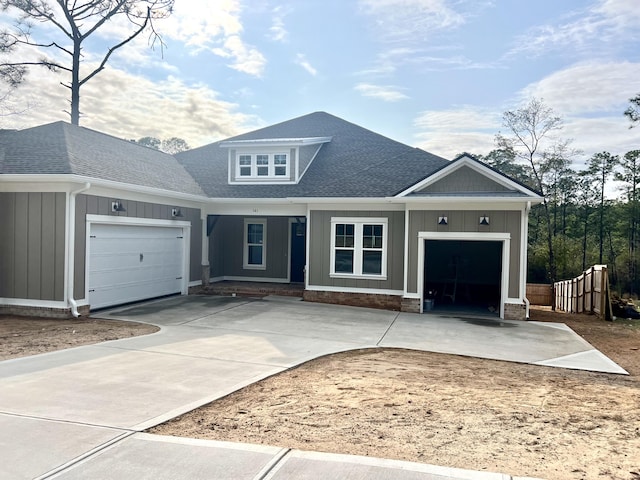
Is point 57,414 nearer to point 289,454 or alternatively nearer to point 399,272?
point 289,454

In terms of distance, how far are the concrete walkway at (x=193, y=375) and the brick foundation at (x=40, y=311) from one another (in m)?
0.82

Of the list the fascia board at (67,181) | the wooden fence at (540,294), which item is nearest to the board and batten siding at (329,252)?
the fascia board at (67,181)

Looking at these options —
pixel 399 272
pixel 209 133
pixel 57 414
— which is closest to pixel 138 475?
pixel 57 414

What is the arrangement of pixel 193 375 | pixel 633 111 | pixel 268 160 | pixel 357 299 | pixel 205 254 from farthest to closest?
pixel 633 111 → pixel 268 160 → pixel 205 254 → pixel 357 299 → pixel 193 375

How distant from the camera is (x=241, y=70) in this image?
1927cm

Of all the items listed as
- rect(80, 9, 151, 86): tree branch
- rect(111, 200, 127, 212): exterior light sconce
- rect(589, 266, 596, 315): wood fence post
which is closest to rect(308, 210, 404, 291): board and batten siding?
rect(111, 200, 127, 212): exterior light sconce

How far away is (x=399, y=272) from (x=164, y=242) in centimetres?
706

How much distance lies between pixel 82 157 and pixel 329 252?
23.5 ft

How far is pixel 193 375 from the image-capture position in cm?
617

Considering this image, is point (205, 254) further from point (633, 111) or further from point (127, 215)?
point (633, 111)

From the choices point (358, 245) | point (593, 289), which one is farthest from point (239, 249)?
point (593, 289)

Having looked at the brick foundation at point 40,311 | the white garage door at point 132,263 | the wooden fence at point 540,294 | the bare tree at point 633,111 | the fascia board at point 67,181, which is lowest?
the wooden fence at point 540,294

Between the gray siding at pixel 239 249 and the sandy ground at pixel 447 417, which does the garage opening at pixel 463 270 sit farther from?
the sandy ground at pixel 447 417

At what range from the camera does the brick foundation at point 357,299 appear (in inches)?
530
